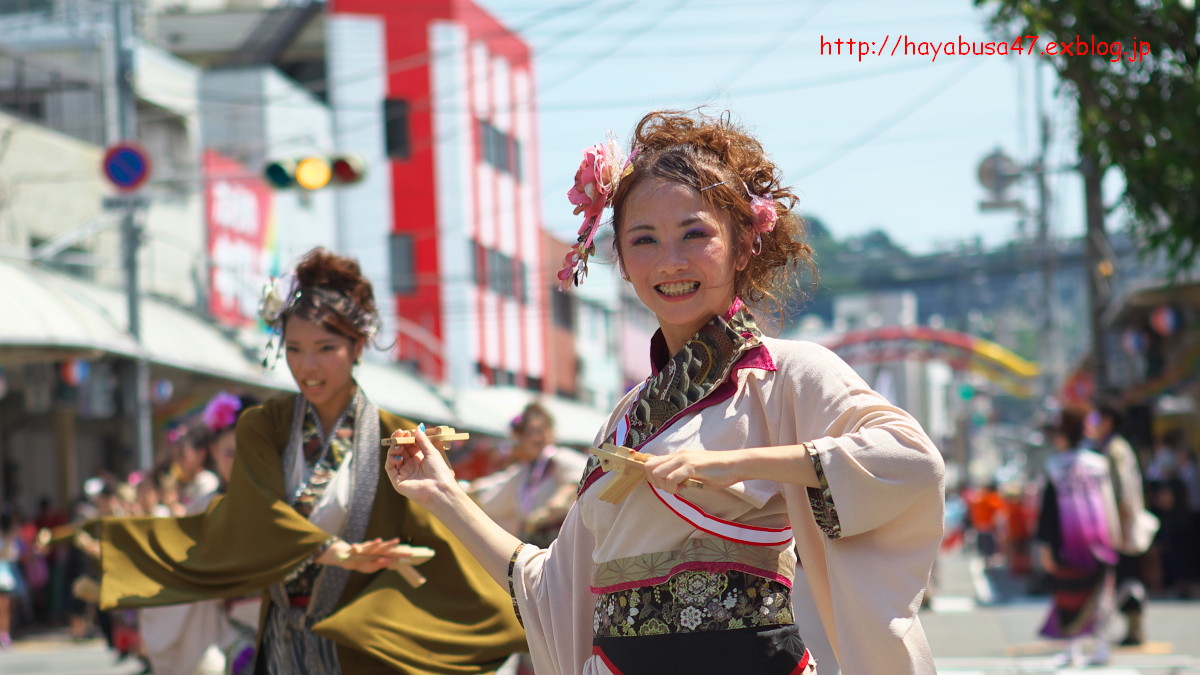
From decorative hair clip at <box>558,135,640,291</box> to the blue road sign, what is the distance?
40.3 ft

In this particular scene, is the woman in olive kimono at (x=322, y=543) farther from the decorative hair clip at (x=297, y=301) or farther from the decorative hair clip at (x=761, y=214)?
the decorative hair clip at (x=761, y=214)

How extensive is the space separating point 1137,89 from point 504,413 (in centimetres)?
2581

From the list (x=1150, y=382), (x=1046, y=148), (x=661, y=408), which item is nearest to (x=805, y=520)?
(x=661, y=408)

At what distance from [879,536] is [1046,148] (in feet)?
68.6

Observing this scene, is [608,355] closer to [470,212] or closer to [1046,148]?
[470,212]

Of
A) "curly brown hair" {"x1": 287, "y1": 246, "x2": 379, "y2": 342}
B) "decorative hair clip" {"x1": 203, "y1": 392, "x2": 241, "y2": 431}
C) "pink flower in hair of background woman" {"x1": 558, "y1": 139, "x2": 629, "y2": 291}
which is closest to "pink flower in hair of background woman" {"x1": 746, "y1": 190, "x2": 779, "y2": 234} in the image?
"pink flower in hair of background woman" {"x1": 558, "y1": 139, "x2": 629, "y2": 291}

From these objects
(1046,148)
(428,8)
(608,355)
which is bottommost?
(608,355)

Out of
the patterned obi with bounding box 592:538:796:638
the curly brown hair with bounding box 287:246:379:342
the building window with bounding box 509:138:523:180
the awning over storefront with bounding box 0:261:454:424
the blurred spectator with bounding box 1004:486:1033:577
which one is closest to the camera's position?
the patterned obi with bounding box 592:538:796:638

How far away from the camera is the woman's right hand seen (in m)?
3.19

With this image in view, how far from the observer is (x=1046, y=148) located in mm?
22375

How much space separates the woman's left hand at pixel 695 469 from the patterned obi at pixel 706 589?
29 cm

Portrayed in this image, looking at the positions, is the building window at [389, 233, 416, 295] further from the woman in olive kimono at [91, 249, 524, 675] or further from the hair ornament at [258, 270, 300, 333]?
the woman in olive kimono at [91, 249, 524, 675]

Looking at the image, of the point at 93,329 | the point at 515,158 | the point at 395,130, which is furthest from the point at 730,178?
the point at 515,158

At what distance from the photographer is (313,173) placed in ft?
45.8
